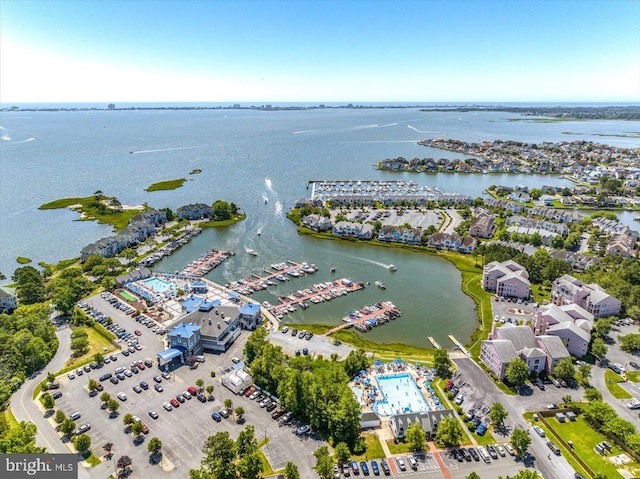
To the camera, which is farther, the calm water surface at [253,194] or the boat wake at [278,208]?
the boat wake at [278,208]

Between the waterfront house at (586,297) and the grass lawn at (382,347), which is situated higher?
the waterfront house at (586,297)

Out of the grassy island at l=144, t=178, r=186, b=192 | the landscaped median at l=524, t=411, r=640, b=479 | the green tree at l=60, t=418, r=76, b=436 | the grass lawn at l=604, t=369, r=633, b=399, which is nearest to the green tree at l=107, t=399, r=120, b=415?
the green tree at l=60, t=418, r=76, b=436

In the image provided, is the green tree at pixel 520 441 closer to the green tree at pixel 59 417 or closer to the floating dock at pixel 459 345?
the floating dock at pixel 459 345

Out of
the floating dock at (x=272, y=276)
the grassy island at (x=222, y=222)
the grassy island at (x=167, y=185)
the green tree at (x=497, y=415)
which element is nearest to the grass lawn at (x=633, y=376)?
the green tree at (x=497, y=415)

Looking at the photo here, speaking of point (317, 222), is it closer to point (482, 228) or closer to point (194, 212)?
point (194, 212)

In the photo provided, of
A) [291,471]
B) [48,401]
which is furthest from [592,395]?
[48,401]

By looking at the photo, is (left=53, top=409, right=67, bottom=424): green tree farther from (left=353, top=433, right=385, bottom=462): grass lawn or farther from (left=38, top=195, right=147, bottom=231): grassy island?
(left=38, top=195, right=147, bottom=231): grassy island
